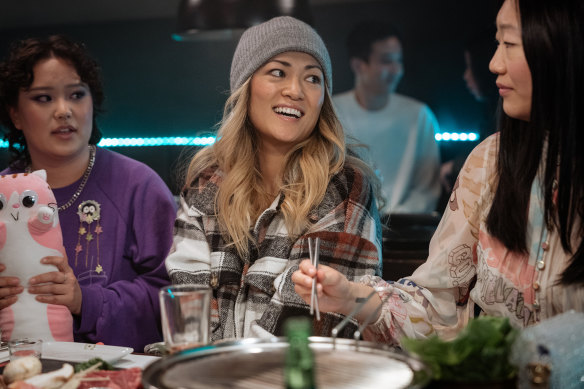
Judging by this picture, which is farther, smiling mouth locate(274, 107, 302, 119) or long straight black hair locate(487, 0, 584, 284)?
smiling mouth locate(274, 107, 302, 119)

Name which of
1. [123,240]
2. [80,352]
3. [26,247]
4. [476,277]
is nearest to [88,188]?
[123,240]

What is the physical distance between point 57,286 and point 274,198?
70 centimetres

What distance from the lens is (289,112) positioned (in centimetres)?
213

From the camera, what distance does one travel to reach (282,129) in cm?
212

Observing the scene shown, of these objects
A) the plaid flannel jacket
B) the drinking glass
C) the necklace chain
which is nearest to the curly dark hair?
the necklace chain

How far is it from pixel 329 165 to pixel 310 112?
0.18 metres

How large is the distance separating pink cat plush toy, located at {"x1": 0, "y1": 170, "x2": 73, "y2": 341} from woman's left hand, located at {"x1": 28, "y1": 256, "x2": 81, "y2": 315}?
2 centimetres

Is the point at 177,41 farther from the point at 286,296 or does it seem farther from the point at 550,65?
the point at 550,65

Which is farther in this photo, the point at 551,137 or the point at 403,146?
the point at 403,146

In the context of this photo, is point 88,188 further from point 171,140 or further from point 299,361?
point 171,140

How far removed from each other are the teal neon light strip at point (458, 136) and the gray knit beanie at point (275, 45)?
10.3 feet

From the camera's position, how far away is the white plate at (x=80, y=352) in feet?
4.92

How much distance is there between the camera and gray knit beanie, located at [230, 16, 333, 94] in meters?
2.13

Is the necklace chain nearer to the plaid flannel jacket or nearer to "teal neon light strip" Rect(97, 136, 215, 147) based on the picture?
the plaid flannel jacket
